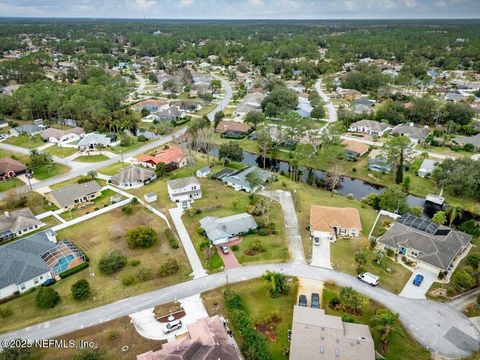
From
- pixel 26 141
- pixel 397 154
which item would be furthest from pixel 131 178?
pixel 397 154

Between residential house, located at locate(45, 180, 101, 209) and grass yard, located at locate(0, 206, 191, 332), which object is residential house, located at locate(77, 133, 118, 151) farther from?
grass yard, located at locate(0, 206, 191, 332)

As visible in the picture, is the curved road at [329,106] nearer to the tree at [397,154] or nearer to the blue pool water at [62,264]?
the tree at [397,154]

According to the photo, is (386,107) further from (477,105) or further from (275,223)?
(275,223)

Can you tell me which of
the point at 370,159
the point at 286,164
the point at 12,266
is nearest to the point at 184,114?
the point at 286,164

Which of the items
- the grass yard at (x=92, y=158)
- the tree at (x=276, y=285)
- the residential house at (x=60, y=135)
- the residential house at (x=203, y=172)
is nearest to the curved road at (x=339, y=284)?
the tree at (x=276, y=285)

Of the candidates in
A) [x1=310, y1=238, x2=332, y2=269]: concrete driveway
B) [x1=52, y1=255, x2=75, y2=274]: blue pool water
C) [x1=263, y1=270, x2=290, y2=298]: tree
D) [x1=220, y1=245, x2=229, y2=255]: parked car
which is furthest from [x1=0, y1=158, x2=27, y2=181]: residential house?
[x1=310, y1=238, x2=332, y2=269]: concrete driveway
